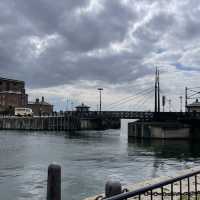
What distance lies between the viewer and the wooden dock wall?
13538cm

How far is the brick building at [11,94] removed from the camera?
538 feet

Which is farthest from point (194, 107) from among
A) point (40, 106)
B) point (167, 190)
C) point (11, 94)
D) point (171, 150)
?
point (40, 106)

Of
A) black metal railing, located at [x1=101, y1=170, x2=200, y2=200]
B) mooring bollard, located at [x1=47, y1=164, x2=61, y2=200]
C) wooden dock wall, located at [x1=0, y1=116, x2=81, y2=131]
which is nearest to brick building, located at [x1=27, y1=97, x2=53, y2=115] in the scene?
wooden dock wall, located at [x1=0, y1=116, x2=81, y2=131]

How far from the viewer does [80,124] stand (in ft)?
476

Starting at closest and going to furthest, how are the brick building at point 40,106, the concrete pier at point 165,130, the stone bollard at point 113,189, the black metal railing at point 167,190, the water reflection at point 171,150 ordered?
1. the black metal railing at point 167,190
2. the stone bollard at point 113,189
3. the water reflection at point 171,150
4. the concrete pier at point 165,130
5. the brick building at point 40,106

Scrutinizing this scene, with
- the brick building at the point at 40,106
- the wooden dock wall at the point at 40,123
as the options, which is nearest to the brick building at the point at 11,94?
the brick building at the point at 40,106

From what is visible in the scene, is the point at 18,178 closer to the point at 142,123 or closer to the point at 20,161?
the point at 20,161

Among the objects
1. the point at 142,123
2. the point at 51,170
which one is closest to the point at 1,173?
the point at 51,170

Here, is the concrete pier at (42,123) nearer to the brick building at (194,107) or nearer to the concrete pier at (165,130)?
the brick building at (194,107)

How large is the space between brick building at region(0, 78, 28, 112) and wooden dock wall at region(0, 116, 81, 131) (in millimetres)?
25665

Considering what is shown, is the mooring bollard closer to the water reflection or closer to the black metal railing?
the black metal railing

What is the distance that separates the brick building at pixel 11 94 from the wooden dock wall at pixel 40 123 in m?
25.7

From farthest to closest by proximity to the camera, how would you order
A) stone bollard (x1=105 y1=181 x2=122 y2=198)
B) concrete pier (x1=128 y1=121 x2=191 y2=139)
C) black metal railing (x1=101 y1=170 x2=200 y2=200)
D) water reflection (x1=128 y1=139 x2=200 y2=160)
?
concrete pier (x1=128 y1=121 x2=191 y2=139) < water reflection (x1=128 y1=139 x2=200 y2=160) < stone bollard (x1=105 y1=181 x2=122 y2=198) < black metal railing (x1=101 y1=170 x2=200 y2=200)

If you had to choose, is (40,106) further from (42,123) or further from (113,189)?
(113,189)
